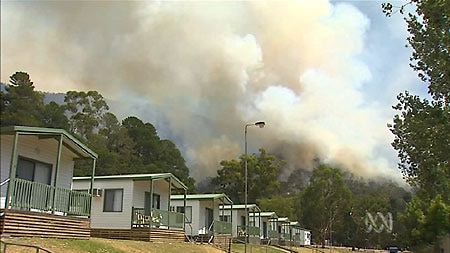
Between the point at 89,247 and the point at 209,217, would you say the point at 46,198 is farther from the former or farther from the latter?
the point at 209,217

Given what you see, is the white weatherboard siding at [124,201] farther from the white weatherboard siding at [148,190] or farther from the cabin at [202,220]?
the cabin at [202,220]

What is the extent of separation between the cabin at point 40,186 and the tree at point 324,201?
207ft

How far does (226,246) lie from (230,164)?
56.6 meters

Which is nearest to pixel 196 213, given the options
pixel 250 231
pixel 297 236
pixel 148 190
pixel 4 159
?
pixel 148 190

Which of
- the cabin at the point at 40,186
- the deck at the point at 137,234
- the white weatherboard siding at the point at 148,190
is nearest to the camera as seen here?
the cabin at the point at 40,186

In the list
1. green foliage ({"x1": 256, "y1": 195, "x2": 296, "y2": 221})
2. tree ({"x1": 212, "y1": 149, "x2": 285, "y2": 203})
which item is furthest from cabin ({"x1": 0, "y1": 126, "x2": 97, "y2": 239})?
tree ({"x1": 212, "y1": 149, "x2": 285, "y2": 203})

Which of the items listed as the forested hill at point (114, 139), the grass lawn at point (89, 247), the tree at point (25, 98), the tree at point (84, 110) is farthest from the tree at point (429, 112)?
the tree at point (84, 110)

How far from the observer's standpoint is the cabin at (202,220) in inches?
1387

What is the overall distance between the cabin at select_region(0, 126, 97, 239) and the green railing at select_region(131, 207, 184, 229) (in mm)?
6184

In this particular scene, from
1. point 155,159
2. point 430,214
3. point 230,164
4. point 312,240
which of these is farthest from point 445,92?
point 230,164

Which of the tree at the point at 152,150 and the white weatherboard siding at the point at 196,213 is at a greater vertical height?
the tree at the point at 152,150

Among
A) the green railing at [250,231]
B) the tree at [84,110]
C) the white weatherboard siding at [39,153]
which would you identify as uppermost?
the tree at [84,110]

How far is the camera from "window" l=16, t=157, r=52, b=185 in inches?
731

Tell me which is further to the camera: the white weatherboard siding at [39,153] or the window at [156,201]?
the window at [156,201]
